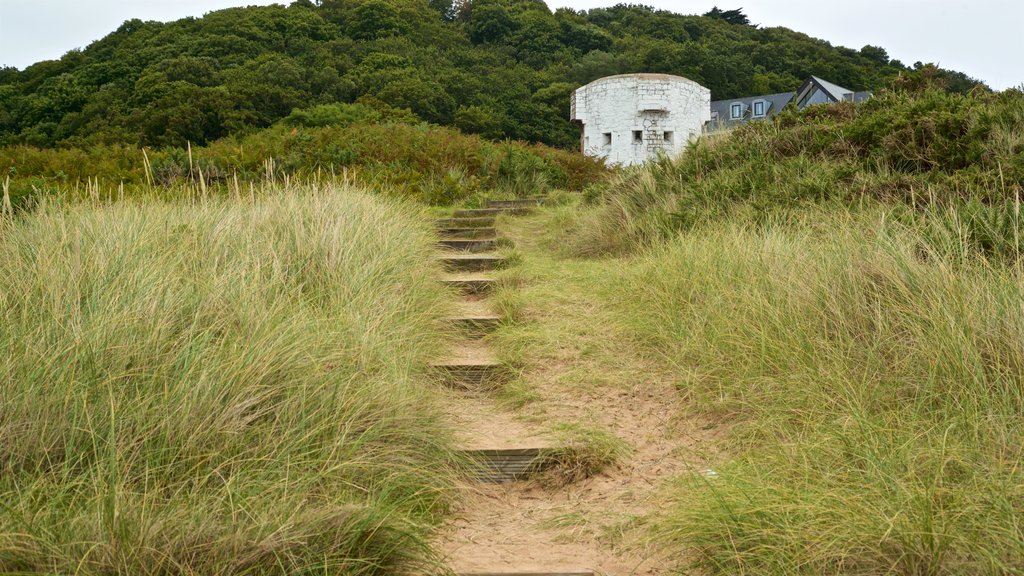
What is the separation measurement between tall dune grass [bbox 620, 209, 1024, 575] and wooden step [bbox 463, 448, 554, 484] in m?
0.70

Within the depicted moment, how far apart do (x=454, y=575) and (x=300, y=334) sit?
57.5 inches

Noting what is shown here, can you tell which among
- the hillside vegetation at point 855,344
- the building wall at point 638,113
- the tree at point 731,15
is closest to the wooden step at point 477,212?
the hillside vegetation at point 855,344

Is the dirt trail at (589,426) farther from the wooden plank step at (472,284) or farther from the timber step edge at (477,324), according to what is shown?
the wooden plank step at (472,284)

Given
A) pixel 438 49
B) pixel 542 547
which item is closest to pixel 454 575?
pixel 542 547

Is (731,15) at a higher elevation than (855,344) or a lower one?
higher

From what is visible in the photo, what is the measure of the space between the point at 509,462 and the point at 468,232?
18.5ft

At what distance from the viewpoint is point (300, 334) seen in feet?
10.8

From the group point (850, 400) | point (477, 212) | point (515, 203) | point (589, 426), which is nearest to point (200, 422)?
point (589, 426)

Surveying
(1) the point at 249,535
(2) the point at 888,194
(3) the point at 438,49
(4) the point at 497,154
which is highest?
(3) the point at 438,49

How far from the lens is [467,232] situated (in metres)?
8.72

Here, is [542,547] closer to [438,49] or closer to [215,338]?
[215,338]

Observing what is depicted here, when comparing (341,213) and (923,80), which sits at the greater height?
(923,80)

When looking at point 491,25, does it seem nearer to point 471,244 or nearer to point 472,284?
point 471,244

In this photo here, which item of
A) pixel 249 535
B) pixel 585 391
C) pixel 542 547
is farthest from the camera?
pixel 585 391
